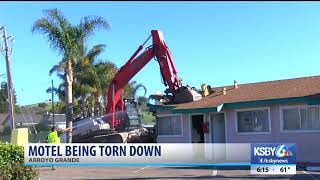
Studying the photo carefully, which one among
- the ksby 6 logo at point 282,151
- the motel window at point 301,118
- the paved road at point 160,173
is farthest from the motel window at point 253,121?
the ksby 6 logo at point 282,151

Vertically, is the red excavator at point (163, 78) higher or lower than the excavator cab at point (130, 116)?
higher

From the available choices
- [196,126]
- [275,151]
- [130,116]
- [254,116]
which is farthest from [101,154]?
[130,116]

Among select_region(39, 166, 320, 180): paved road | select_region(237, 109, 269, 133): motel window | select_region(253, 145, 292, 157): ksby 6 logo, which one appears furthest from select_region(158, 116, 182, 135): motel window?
select_region(253, 145, 292, 157): ksby 6 logo

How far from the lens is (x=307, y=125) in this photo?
2061cm

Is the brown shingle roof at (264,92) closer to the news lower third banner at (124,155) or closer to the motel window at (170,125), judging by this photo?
the motel window at (170,125)

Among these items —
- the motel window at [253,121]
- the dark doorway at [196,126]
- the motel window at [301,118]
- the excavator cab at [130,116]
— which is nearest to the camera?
the motel window at [301,118]

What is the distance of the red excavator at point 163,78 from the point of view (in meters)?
26.8

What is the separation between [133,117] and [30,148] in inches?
569

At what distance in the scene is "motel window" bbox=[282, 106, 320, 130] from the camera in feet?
66.7

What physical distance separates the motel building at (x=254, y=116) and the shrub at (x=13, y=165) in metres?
10.5

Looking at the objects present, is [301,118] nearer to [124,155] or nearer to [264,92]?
[264,92]

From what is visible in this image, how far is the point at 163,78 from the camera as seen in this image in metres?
27.4

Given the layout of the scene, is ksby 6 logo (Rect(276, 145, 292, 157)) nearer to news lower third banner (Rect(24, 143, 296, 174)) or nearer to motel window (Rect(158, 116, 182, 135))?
news lower third banner (Rect(24, 143, 296, 174))

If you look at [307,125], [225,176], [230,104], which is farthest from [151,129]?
[225,176]
